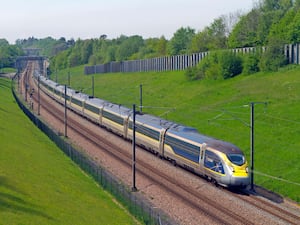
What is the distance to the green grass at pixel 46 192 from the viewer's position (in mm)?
26641

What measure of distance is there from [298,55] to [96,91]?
59875 mm

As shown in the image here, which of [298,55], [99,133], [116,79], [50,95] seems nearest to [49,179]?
[99,133]

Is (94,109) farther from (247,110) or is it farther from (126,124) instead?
(247,110)

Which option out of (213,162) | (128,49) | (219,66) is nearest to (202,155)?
(213,162)

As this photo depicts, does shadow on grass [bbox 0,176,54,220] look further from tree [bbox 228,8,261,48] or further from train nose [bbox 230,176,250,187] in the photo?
tree [bbox 228,8,261,48]

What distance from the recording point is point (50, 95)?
12106cm

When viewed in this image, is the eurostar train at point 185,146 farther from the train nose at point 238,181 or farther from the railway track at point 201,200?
the railway track at point 201,200

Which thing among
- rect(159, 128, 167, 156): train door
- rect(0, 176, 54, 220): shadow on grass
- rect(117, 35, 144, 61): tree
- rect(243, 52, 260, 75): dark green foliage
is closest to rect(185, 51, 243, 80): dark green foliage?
rect(243, 52, 260, 75): dark green foliage

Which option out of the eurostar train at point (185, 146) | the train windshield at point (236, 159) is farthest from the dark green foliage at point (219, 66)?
the train windshield at point (236, 159)

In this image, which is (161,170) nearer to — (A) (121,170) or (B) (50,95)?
(A) (121,170)

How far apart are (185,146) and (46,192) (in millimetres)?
14244

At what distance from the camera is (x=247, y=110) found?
62094mm

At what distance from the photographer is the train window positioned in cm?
3697


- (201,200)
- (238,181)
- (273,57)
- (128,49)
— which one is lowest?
(201,200)
